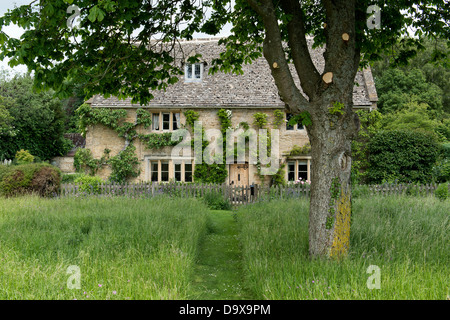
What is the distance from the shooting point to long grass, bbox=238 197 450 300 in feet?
12.9

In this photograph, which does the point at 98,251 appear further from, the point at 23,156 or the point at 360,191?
the point at 23,156

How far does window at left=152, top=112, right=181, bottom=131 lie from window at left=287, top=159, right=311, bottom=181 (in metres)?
7.58

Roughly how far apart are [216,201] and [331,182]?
10164 mm

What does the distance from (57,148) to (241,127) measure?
80.6 feet

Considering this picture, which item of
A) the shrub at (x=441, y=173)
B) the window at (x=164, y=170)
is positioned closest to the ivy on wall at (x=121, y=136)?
the window at (x=164, y=170)

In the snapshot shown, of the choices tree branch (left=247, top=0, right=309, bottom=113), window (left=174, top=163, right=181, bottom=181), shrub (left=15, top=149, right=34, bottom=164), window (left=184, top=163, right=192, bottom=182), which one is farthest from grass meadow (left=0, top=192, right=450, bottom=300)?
shrub (left=15, top=149, right=34, bottom=164)

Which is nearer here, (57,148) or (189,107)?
(189,107)

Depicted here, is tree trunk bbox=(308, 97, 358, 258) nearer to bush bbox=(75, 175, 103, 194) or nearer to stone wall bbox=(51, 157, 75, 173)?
bush bbox=(75, 175, 103, 194)

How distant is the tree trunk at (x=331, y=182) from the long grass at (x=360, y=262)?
0.35m

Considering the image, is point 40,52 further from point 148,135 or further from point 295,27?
point 148,135

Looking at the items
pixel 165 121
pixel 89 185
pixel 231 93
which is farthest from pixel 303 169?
pixel 89 185

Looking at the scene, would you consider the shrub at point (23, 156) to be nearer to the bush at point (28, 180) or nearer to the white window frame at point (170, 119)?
the white window frame at point (170, 119)
